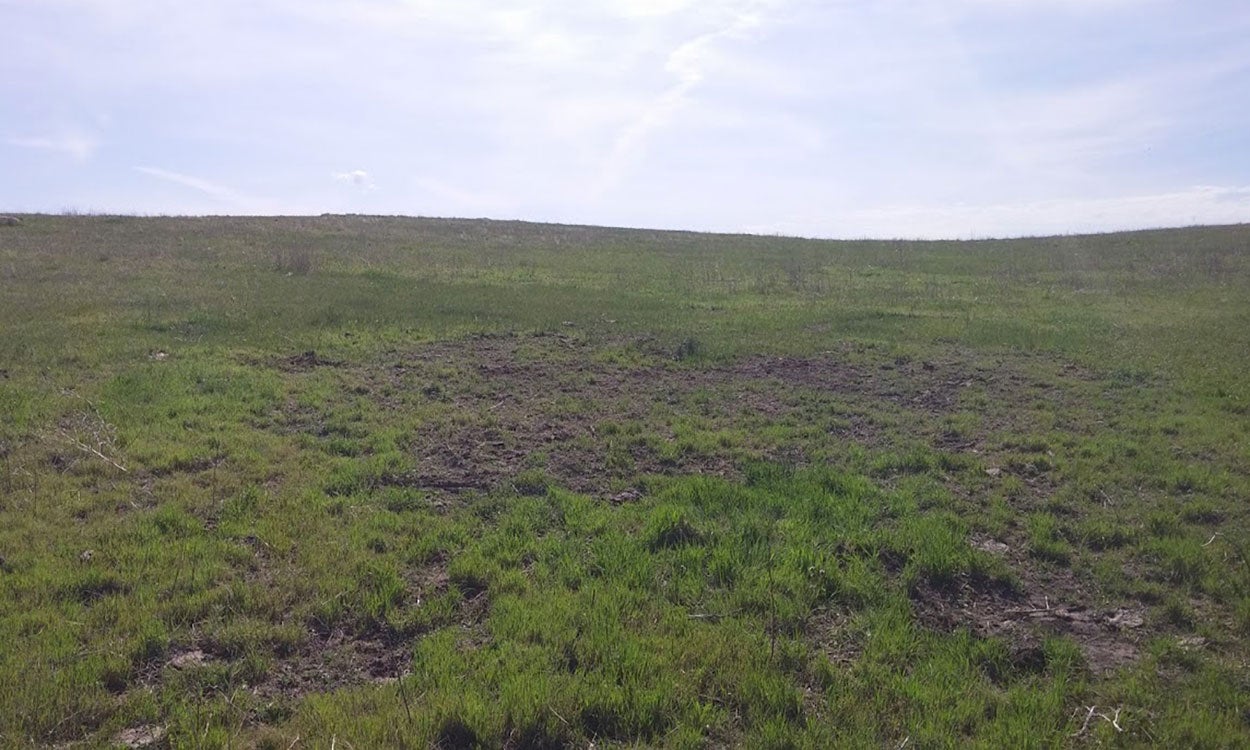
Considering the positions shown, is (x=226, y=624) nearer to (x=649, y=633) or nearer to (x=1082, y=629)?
(x=649, y=633)

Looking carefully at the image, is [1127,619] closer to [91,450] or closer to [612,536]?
[612,536]

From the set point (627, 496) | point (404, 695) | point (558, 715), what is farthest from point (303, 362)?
point (558, 715)

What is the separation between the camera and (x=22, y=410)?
9.02 metres

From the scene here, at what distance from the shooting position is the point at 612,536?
6.44 meters

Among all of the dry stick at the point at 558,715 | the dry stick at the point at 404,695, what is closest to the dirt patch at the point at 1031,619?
the dry stick at the point at 558,715

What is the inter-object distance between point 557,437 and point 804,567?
158 inches

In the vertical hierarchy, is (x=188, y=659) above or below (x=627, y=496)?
below

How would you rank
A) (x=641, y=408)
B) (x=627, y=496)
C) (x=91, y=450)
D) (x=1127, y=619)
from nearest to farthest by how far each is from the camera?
(x=1127, y=619), (x=627, y=496), (x=91, y=450), (x=641, y=408)

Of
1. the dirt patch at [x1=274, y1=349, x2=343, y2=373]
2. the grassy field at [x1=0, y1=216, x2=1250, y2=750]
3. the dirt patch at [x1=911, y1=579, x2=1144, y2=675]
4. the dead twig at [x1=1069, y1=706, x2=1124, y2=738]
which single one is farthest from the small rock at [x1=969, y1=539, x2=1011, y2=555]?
the dirt patch at [x1=274, y1=349, x2=343, y2=373]

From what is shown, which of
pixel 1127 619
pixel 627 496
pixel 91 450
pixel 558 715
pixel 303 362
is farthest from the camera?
pixel 303 362

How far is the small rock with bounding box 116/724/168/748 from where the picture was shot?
395 centimetres

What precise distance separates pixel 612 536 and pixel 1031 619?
10.1 ft

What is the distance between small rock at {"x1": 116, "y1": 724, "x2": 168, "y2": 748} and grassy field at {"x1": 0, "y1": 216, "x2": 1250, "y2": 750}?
24 millimetres

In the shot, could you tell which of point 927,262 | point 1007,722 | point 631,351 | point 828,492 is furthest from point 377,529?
point 927,262
